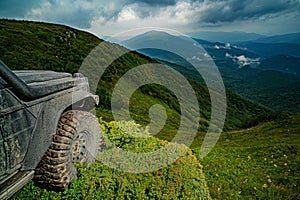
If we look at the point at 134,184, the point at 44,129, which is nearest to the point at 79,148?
the point at 44,129

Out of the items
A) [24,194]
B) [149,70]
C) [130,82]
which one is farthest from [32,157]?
[149,70]

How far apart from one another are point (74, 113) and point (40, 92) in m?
1.65

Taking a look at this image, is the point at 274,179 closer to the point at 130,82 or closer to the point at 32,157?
the point at 32,157

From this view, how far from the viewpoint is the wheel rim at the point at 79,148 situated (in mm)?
7242

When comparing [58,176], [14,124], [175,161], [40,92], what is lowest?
[175,161]

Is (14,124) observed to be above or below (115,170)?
→ above

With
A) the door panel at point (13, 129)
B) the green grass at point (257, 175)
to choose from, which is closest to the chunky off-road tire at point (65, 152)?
the door panel at point (13, 129)

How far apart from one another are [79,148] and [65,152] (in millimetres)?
1096

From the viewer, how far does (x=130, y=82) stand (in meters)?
85.7

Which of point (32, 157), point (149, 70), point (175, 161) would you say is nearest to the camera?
point (32, 157)

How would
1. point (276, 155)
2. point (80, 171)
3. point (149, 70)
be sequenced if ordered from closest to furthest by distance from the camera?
point (80, 171)
point (276, 155)
point (149, 70)

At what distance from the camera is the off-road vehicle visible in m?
5.07

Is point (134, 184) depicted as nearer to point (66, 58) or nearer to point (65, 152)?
point (65, 152)

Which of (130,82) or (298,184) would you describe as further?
(130,82)
